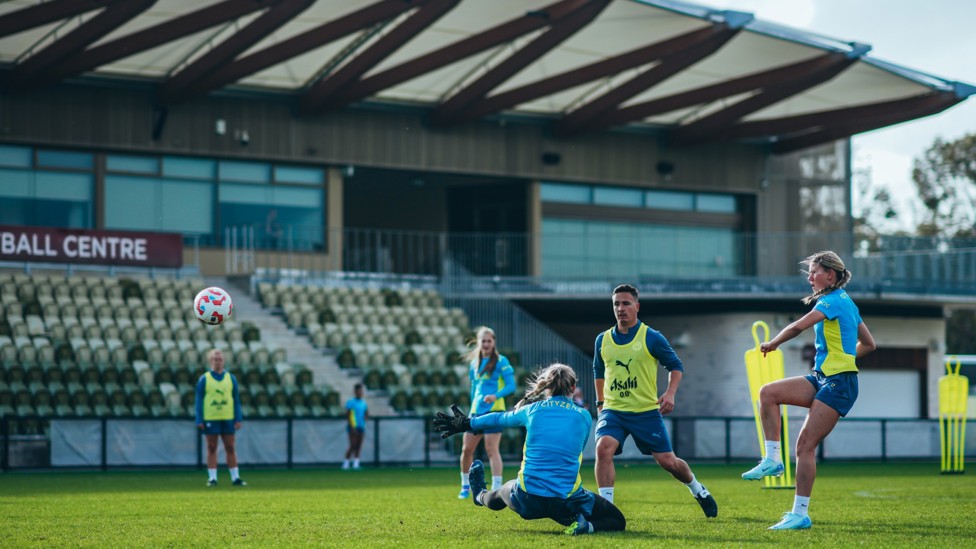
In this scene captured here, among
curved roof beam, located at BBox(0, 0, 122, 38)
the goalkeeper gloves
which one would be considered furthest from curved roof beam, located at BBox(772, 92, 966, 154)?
the goalkeeper gloves

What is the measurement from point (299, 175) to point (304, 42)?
778 cm

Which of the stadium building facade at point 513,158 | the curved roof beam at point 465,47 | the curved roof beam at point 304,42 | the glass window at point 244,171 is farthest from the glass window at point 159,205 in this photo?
the curved roof beam at point 465,47

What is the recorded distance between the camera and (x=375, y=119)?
35750 millimetres

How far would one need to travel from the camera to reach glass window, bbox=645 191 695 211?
40.0 m

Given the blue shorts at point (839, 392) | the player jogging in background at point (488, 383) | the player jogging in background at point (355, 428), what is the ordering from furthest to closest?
1. the player jogging in background at point (355, 428)
2. the player jogging in background at point (488, 383)
3. the blue shorts at point (839, 392)

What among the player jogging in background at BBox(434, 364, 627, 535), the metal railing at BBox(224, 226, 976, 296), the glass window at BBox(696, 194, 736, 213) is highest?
the glass window at BBox(696, 194, 736, 213)

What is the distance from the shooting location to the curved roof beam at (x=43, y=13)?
24.9 metres

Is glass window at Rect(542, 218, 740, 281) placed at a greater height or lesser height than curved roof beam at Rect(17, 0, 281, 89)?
lesser

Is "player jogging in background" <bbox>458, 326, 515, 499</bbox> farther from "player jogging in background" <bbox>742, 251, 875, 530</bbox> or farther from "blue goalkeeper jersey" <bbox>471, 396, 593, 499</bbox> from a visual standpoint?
"player jogging in background" <bbox>742, 251, 875, 530</bbox>

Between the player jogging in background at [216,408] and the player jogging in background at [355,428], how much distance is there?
5967 millimetres

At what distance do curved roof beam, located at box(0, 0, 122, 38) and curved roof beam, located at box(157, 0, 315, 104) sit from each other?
3.06 metres

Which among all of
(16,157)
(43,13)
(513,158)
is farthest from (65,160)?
(513,158)

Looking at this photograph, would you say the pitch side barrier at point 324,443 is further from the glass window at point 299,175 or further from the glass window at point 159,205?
the glass window at point 299,175

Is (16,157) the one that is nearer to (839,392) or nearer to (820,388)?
(820,388)
